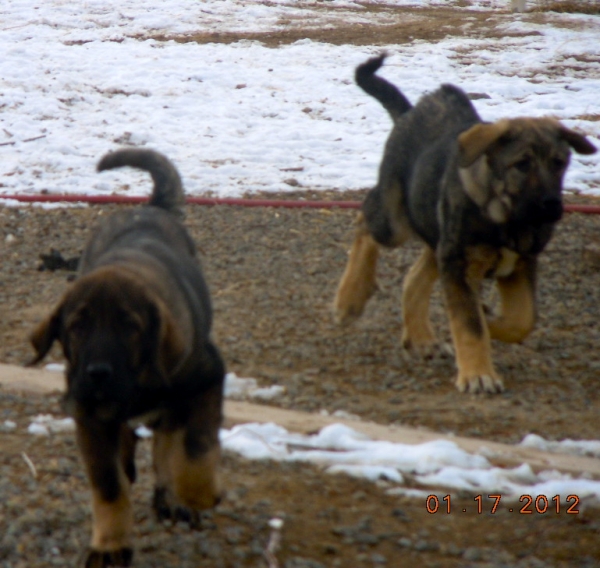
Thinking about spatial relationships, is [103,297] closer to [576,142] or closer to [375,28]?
[576,142]

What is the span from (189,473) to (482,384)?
2219 millimetres

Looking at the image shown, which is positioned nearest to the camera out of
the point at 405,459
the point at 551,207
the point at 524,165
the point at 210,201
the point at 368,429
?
the point at 405,459

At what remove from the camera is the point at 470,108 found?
604 cm

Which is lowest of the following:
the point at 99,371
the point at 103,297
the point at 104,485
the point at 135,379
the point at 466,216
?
the point at 104,485

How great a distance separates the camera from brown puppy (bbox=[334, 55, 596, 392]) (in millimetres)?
5043

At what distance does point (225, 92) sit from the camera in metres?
13.5

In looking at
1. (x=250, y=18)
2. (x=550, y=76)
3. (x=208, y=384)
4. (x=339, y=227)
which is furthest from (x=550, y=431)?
(x=250, y=18)

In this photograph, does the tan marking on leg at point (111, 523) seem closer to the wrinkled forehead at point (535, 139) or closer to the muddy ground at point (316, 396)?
the muddy ground at point (316, 396)

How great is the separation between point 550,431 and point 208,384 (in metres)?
1.89

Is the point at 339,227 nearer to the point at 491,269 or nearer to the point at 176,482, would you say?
the point at 491,269

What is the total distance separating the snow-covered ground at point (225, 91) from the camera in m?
10.4

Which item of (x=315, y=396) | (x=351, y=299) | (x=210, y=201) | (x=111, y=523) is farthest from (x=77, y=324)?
(x=210, y=201)
